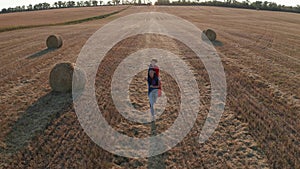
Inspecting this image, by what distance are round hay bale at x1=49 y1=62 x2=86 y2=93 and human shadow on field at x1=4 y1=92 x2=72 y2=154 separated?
31 cm

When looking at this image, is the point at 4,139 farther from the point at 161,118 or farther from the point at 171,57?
the point at 171,57

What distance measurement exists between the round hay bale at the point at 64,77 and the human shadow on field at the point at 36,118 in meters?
0.31

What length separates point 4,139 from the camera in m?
6.62

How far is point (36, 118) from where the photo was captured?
7.73 metres

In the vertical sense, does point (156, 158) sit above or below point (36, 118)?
below

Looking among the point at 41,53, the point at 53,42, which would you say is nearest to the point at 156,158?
the point at 41,53

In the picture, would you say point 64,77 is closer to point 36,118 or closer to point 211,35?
point 36,118

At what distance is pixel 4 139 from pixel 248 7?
102 meters

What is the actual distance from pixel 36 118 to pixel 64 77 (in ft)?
7.96

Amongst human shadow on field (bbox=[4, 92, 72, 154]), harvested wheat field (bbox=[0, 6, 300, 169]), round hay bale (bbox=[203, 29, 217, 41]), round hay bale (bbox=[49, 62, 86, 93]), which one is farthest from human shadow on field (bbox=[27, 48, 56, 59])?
round hay bale (bbox=[203, 29, 217, 41])

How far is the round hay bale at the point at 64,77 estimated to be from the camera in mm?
9648

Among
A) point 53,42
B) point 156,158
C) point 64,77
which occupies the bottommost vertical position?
point 156,158

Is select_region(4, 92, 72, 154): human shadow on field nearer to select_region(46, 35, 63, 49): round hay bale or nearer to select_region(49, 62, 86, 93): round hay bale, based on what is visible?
select_region(49, 62, 86, 93): round hay bale

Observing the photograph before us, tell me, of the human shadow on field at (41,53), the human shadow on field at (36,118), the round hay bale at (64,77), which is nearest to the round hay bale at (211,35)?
the human shadow on field at (41,53)
